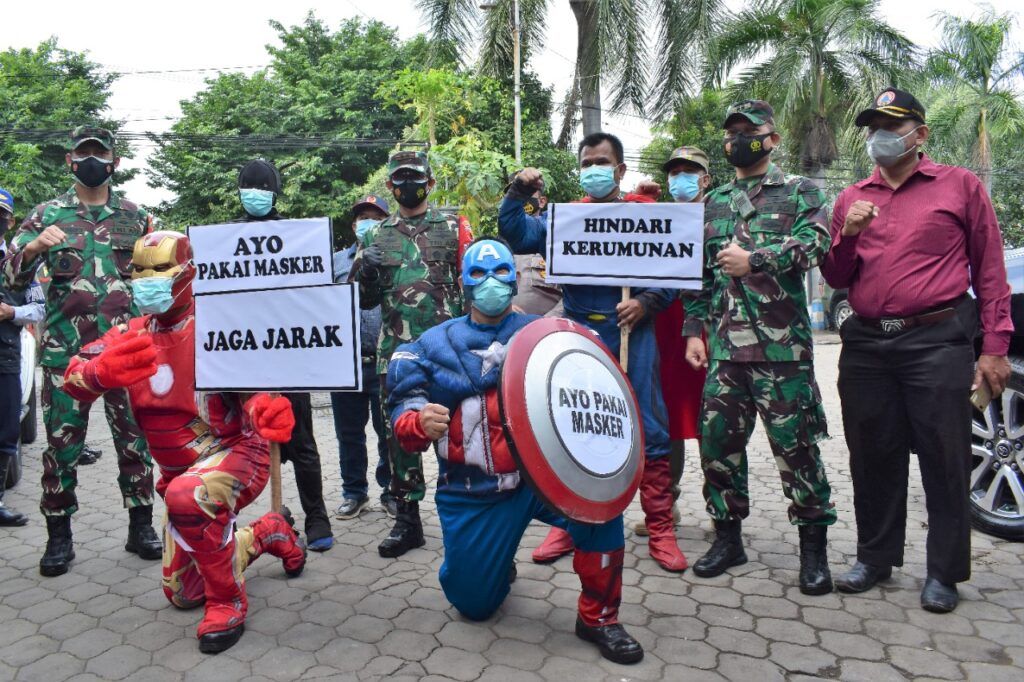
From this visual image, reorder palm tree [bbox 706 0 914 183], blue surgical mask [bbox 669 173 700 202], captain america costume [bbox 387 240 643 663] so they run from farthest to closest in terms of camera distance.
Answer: palm tree [bbox 706 0 914 183] → blue surgical mask [bbox 669 173 700 202] → captain america costume [bbox 387 240 643 663]

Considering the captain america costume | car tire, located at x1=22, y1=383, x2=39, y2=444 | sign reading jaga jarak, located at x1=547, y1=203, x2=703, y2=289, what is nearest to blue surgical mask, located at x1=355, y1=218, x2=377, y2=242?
sign reading jaga jarak, located at x1=547, y1=203, x2=703, y2=289

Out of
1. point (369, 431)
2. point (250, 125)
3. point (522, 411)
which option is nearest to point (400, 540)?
point (522, 411)

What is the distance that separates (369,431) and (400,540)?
13.7 feet

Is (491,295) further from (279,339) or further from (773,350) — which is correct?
(773,350)

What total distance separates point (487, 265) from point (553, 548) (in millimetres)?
1787

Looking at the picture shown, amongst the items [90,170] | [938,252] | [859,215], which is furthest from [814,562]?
Answer: [90,170]

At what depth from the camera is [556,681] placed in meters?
3.18

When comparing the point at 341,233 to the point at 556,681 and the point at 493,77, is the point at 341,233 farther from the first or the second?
the point at 556,681

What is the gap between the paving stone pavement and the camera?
10.8 feet

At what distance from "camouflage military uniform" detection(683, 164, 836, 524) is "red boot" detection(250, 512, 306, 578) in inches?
85.4

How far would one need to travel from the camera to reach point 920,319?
3.76 meters

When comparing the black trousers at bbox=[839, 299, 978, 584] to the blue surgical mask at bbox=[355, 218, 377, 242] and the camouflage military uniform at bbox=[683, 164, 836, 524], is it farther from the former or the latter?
Result: the blue surgical mask at bbox=[355, 218, 377, 242]

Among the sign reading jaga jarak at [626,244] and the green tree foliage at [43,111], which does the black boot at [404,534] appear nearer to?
the sign reading jaga jarak at [626,244]

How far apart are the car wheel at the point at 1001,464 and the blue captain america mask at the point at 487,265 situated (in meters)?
2.77
